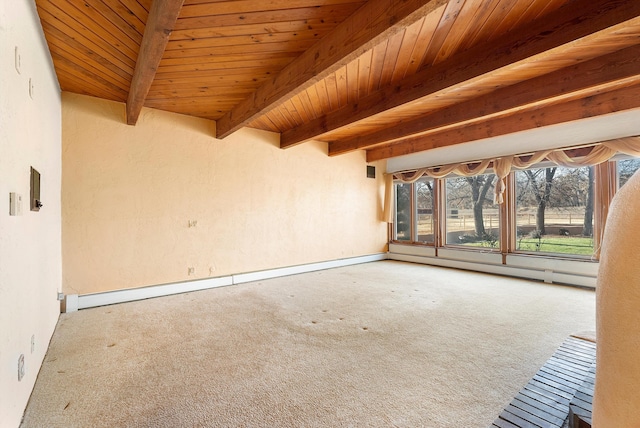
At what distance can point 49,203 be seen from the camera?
2627 millimetres

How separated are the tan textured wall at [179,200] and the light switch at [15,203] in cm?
223

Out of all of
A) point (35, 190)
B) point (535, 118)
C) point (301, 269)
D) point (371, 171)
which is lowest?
point (301, 269)

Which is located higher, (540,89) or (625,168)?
(540,89)

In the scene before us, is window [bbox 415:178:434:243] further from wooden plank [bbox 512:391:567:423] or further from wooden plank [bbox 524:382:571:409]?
wooden plank [bbox 512:391:567:423]

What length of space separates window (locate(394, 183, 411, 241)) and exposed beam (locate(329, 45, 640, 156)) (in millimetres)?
2471

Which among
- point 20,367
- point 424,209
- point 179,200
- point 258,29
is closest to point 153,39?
point 258,29

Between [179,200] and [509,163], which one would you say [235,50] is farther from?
[509,163]

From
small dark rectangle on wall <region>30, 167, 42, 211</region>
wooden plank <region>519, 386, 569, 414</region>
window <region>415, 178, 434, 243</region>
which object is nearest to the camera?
wooden plank <region>519, 386, 569, 414</region>

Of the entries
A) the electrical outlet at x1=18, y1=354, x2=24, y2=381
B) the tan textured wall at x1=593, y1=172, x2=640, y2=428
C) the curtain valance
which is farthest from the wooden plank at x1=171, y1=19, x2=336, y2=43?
the curtain valance

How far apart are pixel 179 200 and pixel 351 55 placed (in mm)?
3257

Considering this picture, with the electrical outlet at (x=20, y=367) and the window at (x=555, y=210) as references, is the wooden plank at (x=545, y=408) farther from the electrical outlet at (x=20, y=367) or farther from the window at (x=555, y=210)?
the window at (x=555, y=210)

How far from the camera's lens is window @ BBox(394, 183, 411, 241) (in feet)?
22.6

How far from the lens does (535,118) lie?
4020 millimetres

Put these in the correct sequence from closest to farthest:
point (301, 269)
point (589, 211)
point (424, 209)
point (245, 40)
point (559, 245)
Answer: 1. point (245, 40)
2. point (589, 211)
3. point (559, 245)
4. point (301, 269)
5. point (424, 209)
